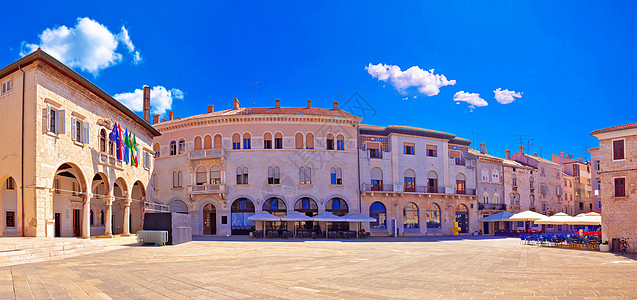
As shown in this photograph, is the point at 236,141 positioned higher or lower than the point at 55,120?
higher

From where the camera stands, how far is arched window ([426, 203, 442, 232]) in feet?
157

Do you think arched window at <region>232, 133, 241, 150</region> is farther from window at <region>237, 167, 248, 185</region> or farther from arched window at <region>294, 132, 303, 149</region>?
arched window at <region>294, 132, 303, 149</region>

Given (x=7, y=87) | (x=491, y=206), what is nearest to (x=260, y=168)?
(x=7, y=87)

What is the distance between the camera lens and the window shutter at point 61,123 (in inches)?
885

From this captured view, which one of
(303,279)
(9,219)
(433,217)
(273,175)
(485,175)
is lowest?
(433,217)

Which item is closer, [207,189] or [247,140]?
[207,189]

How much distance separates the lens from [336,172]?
44.3 metres

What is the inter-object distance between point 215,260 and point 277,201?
2496cm

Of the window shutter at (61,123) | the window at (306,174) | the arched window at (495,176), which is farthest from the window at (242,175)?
the arched window at (495,176)

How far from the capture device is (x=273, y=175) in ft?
142

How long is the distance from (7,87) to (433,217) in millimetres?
38609

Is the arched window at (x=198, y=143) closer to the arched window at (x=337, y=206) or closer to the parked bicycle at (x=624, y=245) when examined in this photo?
the arched window at (x=337, y=206)

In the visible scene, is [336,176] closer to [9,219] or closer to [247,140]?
[247,140]

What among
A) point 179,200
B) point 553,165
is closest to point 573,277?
point 179,200
